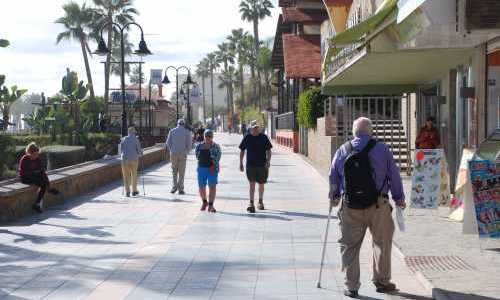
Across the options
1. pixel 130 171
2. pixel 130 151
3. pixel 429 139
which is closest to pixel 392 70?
pixel 429 139

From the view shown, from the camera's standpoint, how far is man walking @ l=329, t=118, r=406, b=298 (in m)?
7.14

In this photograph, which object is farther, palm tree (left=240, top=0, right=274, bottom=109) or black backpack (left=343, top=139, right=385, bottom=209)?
palm tree (left=240, top=0, right=274, bottom=109)

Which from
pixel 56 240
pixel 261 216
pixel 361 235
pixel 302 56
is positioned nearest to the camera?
pixel 361 235

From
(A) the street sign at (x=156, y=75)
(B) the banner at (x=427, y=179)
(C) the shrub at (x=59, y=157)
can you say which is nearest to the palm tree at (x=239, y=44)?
(A) the street sign at (x=156, y=75)

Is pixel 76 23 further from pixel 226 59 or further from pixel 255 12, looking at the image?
pixel 226 59

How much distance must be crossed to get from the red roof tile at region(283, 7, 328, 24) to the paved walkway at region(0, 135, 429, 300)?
2415cm

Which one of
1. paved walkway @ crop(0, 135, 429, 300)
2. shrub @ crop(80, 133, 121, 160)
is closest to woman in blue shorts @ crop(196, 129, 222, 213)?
paved walkway @ crop(0, 135, 429, 300)

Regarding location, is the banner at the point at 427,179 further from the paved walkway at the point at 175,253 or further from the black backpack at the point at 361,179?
the black backpack at the point at 361,179

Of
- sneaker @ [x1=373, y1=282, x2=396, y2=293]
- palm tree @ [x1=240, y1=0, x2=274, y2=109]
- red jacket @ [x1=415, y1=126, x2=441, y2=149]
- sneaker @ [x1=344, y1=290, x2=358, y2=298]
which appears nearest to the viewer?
sneaker @ [x1=344, y1=290, x2=358, y2=298]

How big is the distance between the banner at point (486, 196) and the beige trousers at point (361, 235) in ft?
5.30

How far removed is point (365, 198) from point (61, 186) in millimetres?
10913

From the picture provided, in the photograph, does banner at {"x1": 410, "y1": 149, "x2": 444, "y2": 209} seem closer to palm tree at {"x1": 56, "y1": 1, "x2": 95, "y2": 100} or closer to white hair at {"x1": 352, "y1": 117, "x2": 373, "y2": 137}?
white hair at {"x1": 352, "y1": 117, "x2": 373, "y2": 137}

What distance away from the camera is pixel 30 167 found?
581 inches

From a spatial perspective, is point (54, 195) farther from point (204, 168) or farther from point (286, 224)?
point (286, 224)
